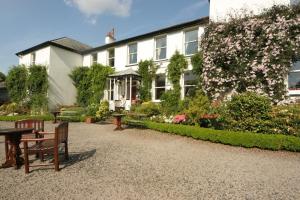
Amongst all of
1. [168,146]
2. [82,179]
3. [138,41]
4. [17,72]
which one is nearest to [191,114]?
[168,146]

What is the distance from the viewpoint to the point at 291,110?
8570 millimetres

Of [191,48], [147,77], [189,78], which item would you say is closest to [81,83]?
[147,77]

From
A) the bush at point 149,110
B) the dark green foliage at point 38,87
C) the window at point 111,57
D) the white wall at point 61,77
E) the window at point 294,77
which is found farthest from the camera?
the window at point 111,57

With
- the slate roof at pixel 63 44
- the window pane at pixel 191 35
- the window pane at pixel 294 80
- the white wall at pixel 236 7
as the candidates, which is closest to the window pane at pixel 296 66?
the window pane at pixel 294 80

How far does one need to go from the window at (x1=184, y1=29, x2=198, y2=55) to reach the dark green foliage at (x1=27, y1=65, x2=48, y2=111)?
1274 centimetres

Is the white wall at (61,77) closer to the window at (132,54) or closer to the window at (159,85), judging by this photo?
the window at (132,54)

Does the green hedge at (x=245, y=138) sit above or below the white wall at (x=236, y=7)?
below

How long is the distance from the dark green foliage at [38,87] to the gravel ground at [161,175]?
12.6 meters

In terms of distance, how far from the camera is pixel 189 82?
15.7m

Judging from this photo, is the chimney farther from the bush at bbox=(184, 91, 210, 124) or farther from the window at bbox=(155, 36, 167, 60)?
the bush at bbox=(184, 91, 210, 124)

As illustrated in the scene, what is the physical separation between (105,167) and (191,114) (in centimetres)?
610

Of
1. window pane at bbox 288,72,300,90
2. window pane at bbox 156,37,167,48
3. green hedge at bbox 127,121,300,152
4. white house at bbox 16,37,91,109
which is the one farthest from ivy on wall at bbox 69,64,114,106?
window pane at bbox 288,72,300,90

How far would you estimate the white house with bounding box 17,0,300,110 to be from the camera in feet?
46.0

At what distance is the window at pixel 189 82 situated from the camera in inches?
598
